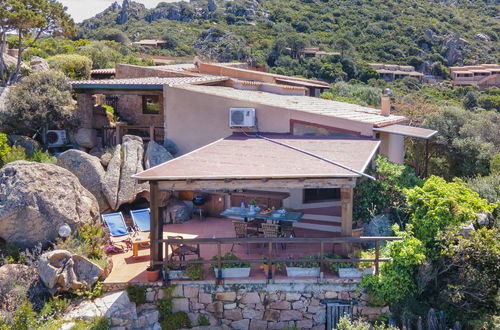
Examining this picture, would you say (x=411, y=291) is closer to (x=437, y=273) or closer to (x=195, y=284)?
(x=437, y=273)

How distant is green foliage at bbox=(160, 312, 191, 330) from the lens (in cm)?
1184

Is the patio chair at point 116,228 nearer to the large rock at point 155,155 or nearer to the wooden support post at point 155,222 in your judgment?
the large rock at point 155,155

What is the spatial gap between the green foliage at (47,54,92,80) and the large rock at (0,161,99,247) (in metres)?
12.3

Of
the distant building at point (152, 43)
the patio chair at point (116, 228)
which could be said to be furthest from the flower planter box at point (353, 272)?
the distant building at point (152, 43)

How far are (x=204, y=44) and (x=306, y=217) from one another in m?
59.4

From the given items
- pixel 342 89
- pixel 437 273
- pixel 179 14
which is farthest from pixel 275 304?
pixel 179 14

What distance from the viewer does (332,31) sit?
245 feet

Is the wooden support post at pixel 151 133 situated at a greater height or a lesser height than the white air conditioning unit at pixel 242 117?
lesser

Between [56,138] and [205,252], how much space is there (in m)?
9.63

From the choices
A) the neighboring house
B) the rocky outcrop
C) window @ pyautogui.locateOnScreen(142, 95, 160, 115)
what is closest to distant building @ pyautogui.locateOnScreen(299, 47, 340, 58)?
the neighboring house

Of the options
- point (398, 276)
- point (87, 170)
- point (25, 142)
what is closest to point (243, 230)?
point (398, 276)

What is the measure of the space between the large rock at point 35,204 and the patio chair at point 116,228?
1181 millimetres

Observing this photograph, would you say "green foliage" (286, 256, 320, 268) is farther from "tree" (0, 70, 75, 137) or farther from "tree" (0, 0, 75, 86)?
"tree" (0, 0, 75, 86)

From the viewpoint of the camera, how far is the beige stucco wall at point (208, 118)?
16.4m
